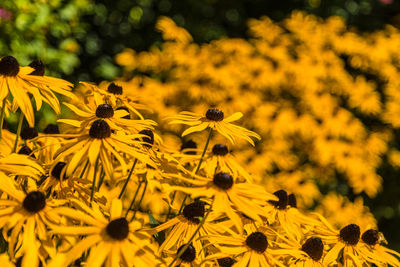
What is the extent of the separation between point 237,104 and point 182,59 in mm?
722

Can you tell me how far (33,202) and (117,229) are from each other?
23 centimetres

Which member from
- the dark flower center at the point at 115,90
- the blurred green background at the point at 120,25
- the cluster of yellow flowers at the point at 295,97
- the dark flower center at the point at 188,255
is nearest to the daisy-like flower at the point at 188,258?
the dark flower center at the point at 188,255

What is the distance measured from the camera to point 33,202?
45.7 inches

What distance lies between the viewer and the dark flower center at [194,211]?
1454mm

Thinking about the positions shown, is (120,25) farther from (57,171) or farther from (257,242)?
(257,242)

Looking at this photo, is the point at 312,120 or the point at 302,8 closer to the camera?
the point at 312,120

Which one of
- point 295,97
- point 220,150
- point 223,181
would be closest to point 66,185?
point 223,181

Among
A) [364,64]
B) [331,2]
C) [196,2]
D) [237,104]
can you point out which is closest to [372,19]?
[331,2]

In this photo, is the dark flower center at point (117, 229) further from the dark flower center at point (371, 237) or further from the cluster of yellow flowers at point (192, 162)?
the dark flower center at point (371, 237)

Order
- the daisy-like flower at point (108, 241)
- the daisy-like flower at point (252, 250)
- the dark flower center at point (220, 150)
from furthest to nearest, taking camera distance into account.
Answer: the dark flower center at point (220, 150) → the daisy-like flower at point (252, 250) → the daisy-like flower at point (108, 241)

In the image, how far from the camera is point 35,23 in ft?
10.9

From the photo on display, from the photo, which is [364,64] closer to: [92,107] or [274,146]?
[274,146]

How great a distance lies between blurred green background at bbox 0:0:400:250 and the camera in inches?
130

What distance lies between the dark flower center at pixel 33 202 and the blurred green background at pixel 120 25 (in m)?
1.93
